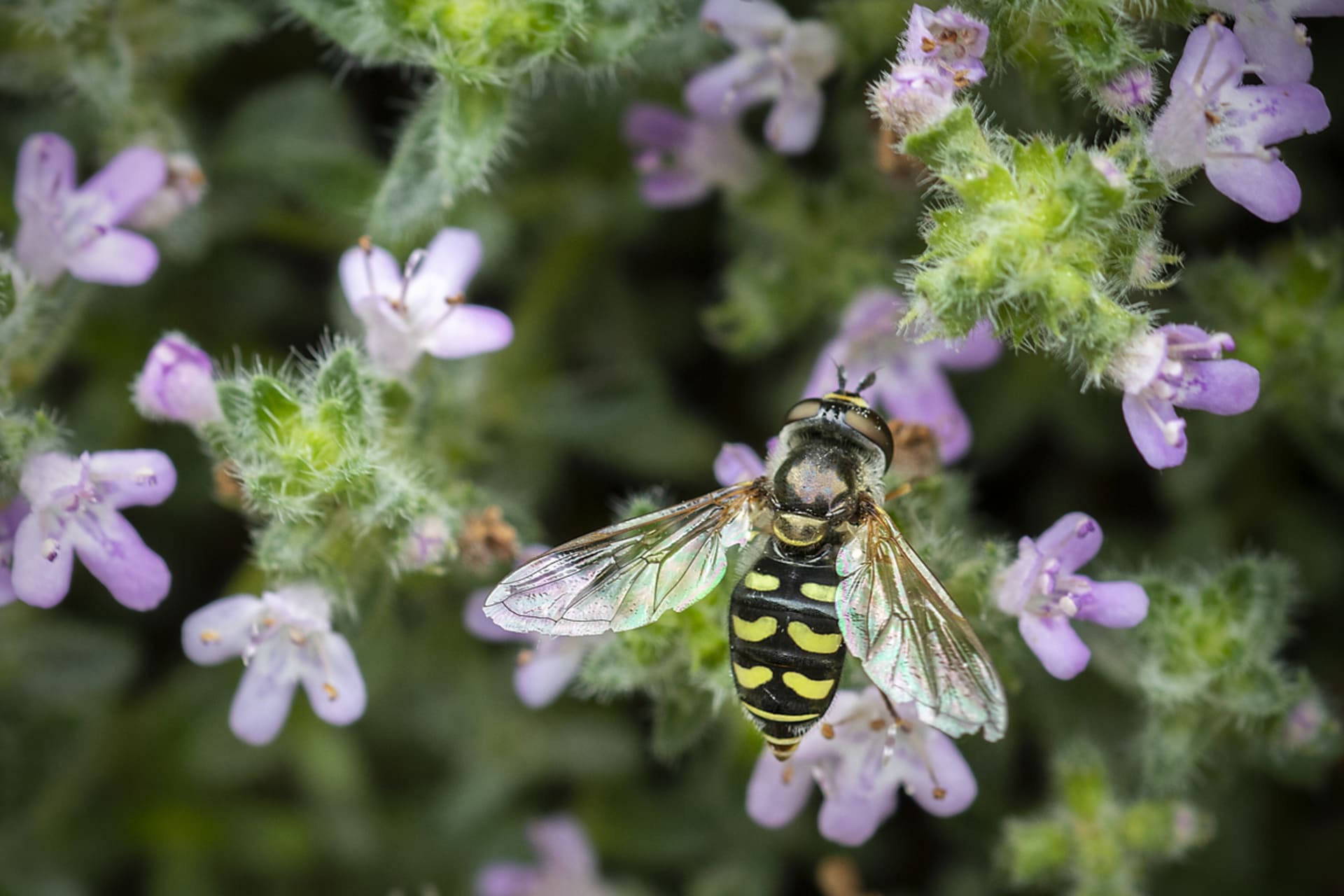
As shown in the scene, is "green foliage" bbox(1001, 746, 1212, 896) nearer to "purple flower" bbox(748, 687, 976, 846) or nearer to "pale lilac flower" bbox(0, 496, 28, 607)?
"purple flower" bbox(748, 687, 976, 846)

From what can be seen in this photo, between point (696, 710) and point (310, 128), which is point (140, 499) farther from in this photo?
point (310, 128)

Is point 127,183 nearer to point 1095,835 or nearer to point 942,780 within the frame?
point 942,780

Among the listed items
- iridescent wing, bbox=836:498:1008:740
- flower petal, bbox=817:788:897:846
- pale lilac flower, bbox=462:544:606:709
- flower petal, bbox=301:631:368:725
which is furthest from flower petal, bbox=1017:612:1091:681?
flower petal, bbox=301:631:368:725

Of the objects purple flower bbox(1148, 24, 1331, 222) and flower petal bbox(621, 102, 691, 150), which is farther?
flower petal bbox(621, 102, 691, 150)

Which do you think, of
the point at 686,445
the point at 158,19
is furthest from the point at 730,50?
the point at 158,19

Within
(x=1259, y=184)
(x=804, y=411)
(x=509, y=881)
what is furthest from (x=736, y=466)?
(x=509, y=881)

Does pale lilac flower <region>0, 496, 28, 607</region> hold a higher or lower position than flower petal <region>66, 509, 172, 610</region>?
higher
